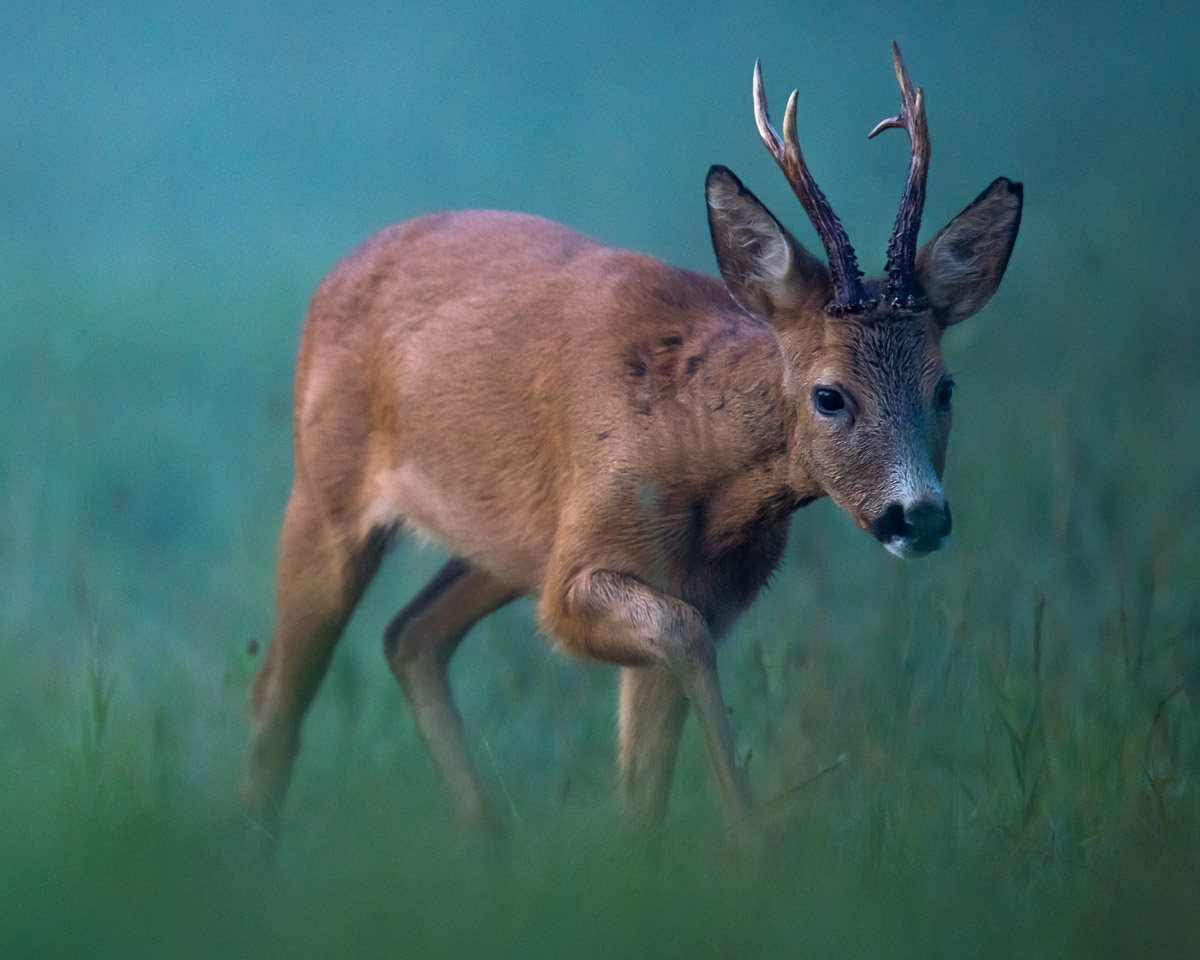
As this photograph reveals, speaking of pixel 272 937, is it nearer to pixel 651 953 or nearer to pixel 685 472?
pixel 651 953

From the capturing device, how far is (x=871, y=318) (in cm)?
358

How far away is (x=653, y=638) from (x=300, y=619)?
5.17 feet

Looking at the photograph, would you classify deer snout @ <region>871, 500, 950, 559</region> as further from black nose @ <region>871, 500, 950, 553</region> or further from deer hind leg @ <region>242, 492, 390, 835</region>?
deer hind leg @ <region>242, 492, 390, 835</region>

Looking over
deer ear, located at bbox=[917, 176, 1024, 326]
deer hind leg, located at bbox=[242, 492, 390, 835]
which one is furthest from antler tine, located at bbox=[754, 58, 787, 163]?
deer hind leg, located at bbox=[242, 492, 390, 835]

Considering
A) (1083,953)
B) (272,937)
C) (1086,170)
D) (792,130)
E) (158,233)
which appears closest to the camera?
(272,937)

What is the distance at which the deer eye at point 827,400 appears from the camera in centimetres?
357

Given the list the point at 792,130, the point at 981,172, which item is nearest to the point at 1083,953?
the point at 792,130

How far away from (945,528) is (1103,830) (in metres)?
0.91

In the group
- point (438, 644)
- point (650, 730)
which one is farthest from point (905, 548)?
point (438, 644)

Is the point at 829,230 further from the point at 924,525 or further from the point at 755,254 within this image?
the point at 924,525

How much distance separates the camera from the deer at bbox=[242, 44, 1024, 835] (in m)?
3.57

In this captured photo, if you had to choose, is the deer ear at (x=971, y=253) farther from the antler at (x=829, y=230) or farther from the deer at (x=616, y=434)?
the antler at (x=829, y=230)

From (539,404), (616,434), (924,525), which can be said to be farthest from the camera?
(539,404)

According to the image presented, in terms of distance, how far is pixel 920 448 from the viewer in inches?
137
